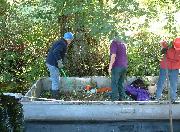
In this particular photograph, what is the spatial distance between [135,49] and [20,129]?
3.66 metres

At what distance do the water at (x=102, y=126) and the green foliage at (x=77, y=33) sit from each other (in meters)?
1.77

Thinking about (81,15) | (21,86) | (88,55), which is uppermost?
(81,15)

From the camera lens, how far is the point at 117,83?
318 inches

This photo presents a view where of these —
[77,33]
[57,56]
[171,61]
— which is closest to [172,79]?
[171,61]

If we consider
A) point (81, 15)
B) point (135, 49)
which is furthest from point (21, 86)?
point (135, 49)

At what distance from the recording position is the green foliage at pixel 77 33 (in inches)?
344

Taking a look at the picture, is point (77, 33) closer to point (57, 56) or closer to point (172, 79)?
point (57, 56)

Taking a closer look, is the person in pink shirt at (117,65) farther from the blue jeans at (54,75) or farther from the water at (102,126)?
the blue jeans at (54,75)

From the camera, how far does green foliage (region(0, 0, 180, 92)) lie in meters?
8.73

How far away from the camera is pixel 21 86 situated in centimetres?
1013

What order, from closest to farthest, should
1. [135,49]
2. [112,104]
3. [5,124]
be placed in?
[112,104] → [5,124] → [135,49]

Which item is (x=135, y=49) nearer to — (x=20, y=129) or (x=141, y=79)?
(x=141, y=79)

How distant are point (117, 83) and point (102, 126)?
3.04 ft

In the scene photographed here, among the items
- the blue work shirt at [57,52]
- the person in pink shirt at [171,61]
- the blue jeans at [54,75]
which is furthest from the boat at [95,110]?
the blue work shirt at [57,52]
